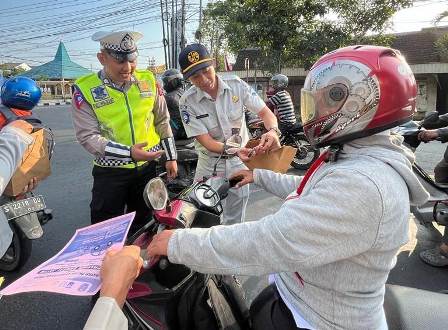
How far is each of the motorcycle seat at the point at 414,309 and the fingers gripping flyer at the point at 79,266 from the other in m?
0.94

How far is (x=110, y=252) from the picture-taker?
3.82 feet

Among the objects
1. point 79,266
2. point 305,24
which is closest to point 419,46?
point 305,24

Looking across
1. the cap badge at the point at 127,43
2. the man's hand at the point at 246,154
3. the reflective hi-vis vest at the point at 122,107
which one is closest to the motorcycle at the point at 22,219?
the reflective hi-vis vest at the point at 122,107

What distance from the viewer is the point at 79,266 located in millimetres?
1178

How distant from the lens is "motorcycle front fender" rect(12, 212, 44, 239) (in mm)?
3172

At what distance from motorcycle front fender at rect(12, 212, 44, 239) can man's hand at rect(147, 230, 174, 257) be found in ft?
7.69

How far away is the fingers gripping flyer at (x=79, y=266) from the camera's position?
41.5 inches

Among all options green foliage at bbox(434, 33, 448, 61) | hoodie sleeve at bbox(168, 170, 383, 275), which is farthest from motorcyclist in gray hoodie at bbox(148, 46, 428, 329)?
green foliage at bbox(434, 33, 448, 61)

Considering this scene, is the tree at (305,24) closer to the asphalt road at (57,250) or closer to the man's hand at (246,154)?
the asphalt road at (57,250)

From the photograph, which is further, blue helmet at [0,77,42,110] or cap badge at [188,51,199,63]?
blue helmet at [0,77,42,110]

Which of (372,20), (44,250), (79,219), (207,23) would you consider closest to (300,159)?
(79,219)

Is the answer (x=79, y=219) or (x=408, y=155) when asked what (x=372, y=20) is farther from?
(x=408, y=155)

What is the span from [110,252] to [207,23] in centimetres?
3241

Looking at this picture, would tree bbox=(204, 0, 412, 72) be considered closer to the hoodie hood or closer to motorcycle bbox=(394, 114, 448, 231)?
motorcycle bbox=(394, 114, 448, 231)
